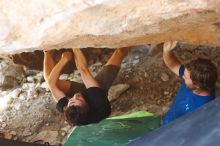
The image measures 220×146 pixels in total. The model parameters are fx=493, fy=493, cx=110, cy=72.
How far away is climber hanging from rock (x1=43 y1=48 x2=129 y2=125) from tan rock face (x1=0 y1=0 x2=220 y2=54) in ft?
3.09

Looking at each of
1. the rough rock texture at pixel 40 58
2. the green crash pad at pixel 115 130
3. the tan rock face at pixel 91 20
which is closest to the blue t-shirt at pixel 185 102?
the green crash pad at pixel 115 130

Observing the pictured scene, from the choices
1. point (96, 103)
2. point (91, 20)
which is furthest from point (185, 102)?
point (91, 20)

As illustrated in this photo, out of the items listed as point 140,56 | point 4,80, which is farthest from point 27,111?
point 140,56

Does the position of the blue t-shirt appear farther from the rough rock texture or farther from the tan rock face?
the rough rock texture

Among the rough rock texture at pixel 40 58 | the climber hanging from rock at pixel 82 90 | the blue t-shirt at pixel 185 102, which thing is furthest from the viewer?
the rough rock texture at pixel 40 58

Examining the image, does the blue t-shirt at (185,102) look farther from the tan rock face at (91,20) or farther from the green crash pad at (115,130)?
the tan rock face at (91,20)

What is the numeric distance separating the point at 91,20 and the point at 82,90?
1429 millimetres

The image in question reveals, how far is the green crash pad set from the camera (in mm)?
2998

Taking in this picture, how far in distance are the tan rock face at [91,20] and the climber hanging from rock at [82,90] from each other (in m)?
0.94

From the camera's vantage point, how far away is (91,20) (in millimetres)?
1688

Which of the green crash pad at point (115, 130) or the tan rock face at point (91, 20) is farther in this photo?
the green crash pad at point (115, 130)

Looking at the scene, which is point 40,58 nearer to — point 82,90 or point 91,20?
point 82,90

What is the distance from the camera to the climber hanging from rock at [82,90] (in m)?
2.86

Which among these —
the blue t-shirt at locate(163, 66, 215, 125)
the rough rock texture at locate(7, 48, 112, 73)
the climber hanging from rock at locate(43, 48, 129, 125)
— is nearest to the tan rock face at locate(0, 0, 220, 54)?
the blue t-shirt at locate(163, 66, 215, 125)
